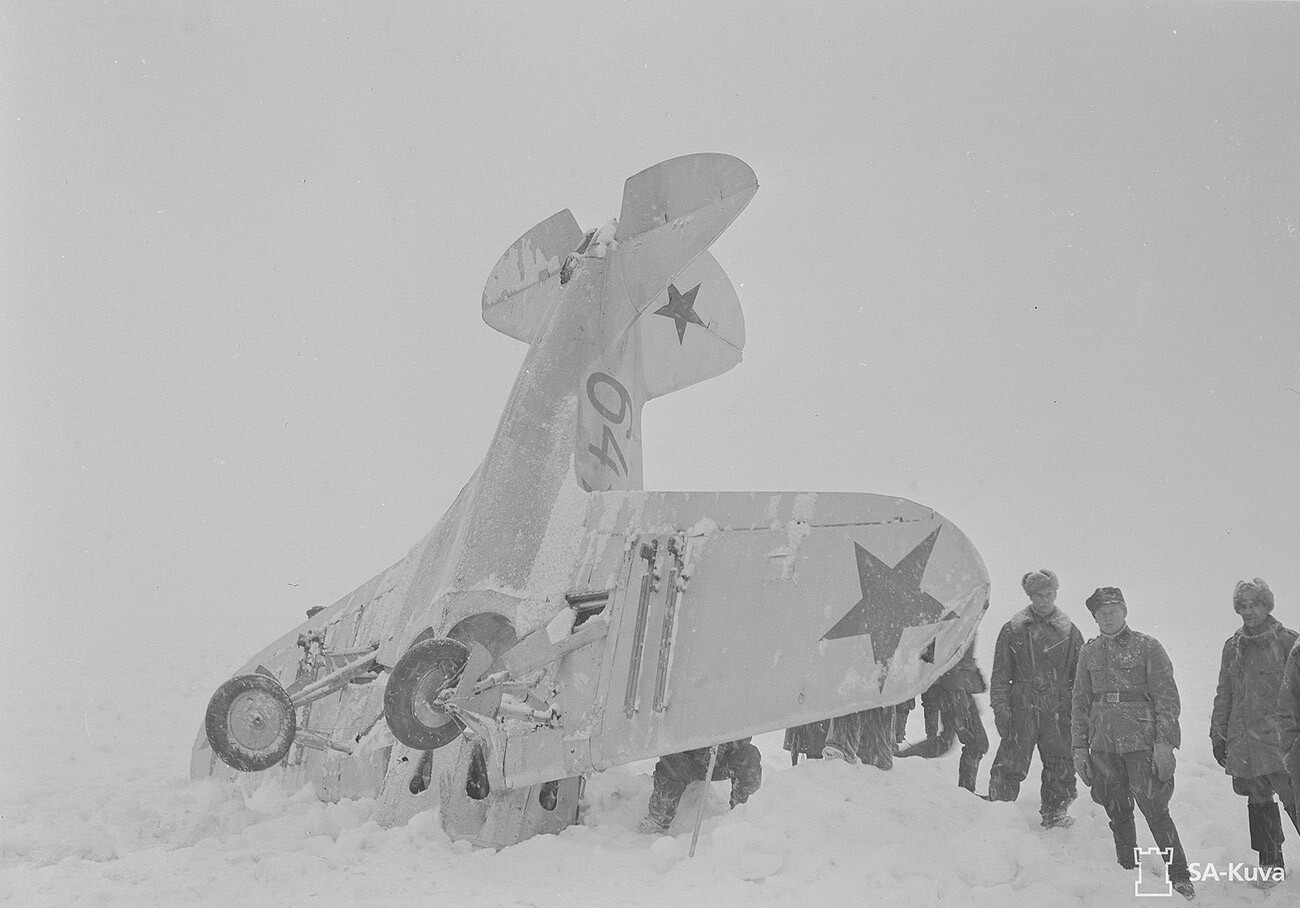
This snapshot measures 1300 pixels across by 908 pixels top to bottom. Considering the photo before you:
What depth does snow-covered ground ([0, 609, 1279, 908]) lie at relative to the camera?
14.6 ft

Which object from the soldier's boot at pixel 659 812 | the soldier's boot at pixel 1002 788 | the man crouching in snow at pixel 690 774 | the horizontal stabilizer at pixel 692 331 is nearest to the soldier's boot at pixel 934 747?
the soldier's boot at pixel 1002 788

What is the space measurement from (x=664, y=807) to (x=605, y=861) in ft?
3.11

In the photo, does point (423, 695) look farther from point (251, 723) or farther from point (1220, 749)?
point (1220, 749)

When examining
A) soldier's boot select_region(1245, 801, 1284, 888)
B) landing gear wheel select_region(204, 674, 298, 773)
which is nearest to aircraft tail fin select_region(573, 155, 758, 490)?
landing gear wheel select_region(204, 674, 298, 773)

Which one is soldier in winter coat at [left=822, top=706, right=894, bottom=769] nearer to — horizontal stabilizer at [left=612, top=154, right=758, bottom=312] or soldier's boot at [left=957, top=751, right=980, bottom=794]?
soldier's boot at [left=957, top=751, right=980, bottom=794]

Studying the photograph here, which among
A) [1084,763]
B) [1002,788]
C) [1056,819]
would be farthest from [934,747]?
[1084,763]

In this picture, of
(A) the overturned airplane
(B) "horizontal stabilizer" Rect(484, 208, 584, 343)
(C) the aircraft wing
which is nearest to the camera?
(C) the aircraft wing

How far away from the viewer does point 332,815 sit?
561 centimetres

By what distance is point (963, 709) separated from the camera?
7426mm

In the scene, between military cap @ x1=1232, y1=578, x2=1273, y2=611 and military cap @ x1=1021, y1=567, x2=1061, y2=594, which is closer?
military cap @ x1=1232, y1=578, x2=1273, y2=611

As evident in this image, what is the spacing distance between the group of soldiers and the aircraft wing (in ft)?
2.84

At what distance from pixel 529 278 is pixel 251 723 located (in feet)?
15.9

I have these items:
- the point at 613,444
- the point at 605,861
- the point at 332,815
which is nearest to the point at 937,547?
the point at 605,861

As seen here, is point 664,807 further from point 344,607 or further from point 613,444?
point 344,607
